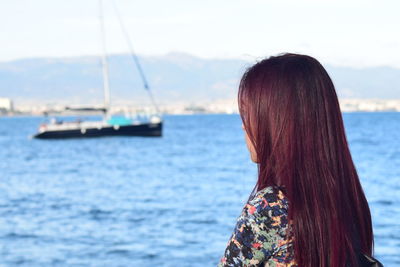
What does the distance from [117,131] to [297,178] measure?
7251 centimetres

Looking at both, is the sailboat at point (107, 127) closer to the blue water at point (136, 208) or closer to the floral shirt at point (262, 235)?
the blue water at point (136, 208)

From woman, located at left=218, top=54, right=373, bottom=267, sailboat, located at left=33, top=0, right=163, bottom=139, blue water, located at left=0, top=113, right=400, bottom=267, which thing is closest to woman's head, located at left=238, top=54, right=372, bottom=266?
woman, located at left=218, top=54, right=373, bottom=267

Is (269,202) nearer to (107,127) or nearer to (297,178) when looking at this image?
(297,178)

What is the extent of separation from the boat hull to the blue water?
2096 centimetres

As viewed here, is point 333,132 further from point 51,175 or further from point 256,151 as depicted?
point 51,175

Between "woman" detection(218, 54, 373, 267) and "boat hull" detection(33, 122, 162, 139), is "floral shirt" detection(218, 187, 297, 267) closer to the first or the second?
"woman" detection(218, 54, 373, 267)

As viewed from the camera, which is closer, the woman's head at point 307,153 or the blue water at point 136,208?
the woman's head at point 307,153

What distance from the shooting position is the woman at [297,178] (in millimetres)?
1635

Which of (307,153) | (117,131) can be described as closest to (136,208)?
(307,153)

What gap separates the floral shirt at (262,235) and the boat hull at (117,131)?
Answer: 227 ft

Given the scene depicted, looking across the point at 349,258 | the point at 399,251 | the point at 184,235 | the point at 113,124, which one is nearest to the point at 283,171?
the point at 349,258

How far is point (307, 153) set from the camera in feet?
5.59

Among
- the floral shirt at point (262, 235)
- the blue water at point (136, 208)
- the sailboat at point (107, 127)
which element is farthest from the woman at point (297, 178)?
the sailboat at point (107, 127)

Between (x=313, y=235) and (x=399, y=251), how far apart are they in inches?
566
